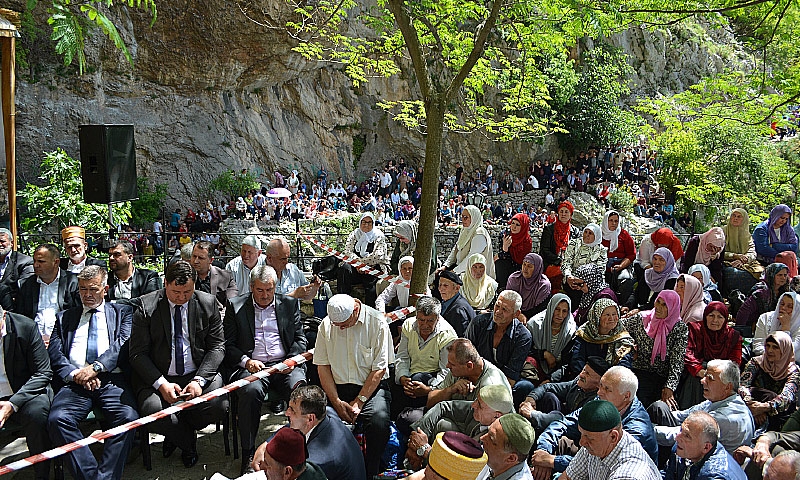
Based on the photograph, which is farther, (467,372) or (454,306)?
(454,306)

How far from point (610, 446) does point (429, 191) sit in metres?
3.20

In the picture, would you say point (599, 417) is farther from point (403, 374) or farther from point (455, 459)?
point (403, 374)

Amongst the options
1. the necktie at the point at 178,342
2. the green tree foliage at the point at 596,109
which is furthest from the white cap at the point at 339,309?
the green tree foliage at the point at 596,109

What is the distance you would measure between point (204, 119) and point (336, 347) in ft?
67.6

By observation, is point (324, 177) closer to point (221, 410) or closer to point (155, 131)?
point (155, 131)

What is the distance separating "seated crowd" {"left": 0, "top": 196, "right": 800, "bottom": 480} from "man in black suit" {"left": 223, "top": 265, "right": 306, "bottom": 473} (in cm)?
1

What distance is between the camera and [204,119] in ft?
77.8

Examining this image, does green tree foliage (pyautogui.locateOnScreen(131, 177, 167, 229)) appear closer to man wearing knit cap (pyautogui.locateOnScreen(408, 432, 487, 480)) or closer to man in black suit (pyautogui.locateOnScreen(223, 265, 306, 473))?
man in black suit (pyautogui.locateOnScreen(223, 265, 306, 473))

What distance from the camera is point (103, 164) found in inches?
371

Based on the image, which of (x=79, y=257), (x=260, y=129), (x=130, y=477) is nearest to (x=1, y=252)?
(x=79, y=257)

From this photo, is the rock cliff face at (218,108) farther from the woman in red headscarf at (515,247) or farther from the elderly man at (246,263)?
the elderly man at (246,263)

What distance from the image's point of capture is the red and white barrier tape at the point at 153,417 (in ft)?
13.6

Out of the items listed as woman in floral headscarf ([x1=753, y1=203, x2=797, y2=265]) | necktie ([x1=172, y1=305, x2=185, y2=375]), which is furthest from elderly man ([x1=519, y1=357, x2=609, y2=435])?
woman in floral headscarf ([x1=753, y1=203, x2=797, y2=265])

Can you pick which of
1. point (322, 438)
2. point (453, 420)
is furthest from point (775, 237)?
point (322, 438)
